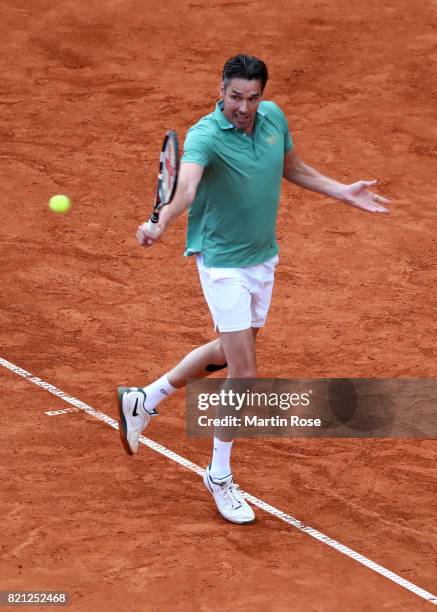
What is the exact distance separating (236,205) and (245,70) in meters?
0.76

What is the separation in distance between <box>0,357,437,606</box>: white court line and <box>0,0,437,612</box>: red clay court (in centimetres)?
4

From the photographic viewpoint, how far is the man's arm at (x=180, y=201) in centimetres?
682

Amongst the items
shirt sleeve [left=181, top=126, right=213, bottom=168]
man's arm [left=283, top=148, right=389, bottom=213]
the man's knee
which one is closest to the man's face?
shirt sleeve [left=181, top=126, right=213, bottom=168]

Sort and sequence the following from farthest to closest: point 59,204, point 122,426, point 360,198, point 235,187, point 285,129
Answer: point 59,204, point 122,426, point 360,198, point 285,129, point 235,187

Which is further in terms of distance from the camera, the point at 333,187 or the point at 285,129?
the point at 333,187

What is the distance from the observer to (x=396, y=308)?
435 inches

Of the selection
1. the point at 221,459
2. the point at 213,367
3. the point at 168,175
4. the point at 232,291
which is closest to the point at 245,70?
the point at 168,175

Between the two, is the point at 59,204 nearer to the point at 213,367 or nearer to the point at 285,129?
the point at 213,367

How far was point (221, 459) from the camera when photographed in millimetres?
7969

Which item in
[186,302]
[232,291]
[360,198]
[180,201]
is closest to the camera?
[180,201]

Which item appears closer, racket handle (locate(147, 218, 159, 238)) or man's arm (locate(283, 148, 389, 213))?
racket handle (locate(147, 218, 159, 238))

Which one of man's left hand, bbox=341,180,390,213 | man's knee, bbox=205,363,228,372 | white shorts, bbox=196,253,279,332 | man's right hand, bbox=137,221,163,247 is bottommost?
man's knee, bbox=205,363,228,372

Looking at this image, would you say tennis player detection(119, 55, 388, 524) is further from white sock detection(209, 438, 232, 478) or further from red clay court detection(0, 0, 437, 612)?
red clay court detection(0, 0, 437, 612)

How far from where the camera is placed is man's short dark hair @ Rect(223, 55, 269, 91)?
7.27 meters
